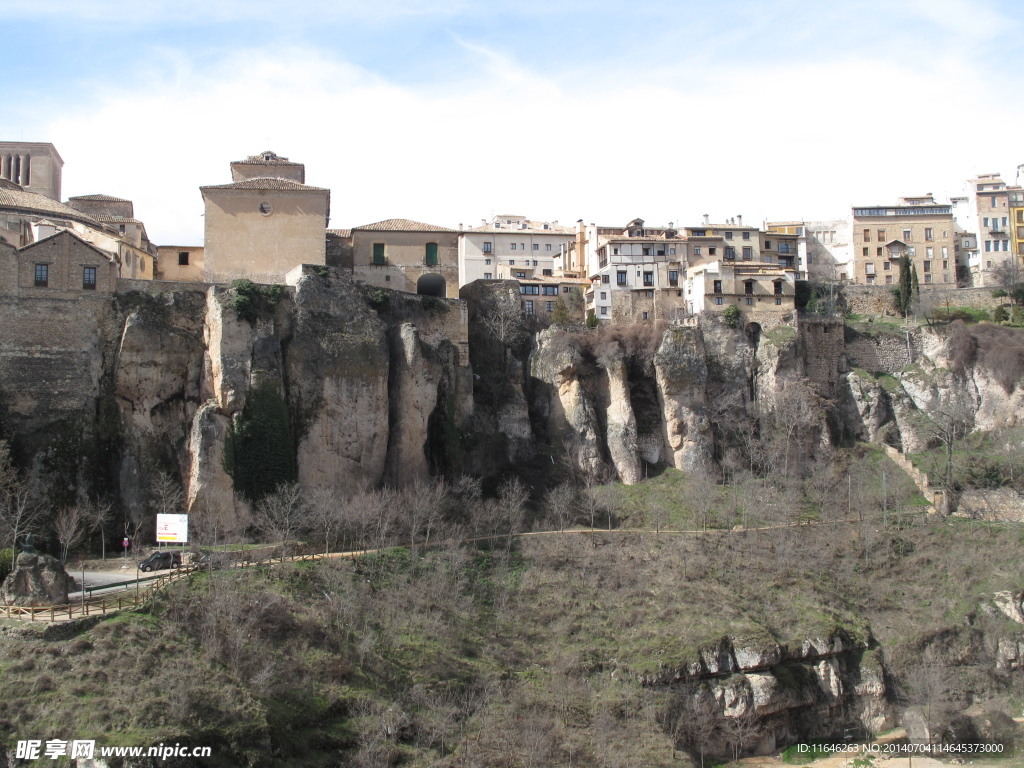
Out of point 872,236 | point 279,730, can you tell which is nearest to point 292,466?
point 279,730

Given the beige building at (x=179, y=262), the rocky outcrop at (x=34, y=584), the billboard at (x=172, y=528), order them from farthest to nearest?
1. the beige building at (x=179, y=262)
2. the billboard at (x=172, y=528)
3. the rocky outcrop at (x=34, y=584)

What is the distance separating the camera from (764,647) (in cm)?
4597

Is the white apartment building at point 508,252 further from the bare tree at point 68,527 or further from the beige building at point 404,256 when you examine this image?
the bare tree at point 68,527

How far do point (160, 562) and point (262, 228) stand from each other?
63.5ft

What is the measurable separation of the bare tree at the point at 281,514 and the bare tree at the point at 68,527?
7104 millimetres

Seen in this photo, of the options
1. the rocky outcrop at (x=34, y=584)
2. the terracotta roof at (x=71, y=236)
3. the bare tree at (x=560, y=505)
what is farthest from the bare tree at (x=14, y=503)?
the bare tree at (x=560, y=505)

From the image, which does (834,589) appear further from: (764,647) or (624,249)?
(624,249)

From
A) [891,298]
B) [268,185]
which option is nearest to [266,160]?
[268,185]

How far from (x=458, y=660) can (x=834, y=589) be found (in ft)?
62.0

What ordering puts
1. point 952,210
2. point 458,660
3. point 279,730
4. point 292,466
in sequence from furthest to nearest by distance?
point 952,210, point 292,466, point 458,660, point 279,730

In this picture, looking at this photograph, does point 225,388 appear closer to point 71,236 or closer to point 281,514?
point 281,514

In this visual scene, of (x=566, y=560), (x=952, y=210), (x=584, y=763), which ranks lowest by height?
(x=584, y=763)

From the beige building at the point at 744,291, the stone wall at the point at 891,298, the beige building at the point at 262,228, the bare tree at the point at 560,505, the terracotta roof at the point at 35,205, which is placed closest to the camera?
the bare tree at the point at 560,505

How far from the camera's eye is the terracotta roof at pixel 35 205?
188 feet
